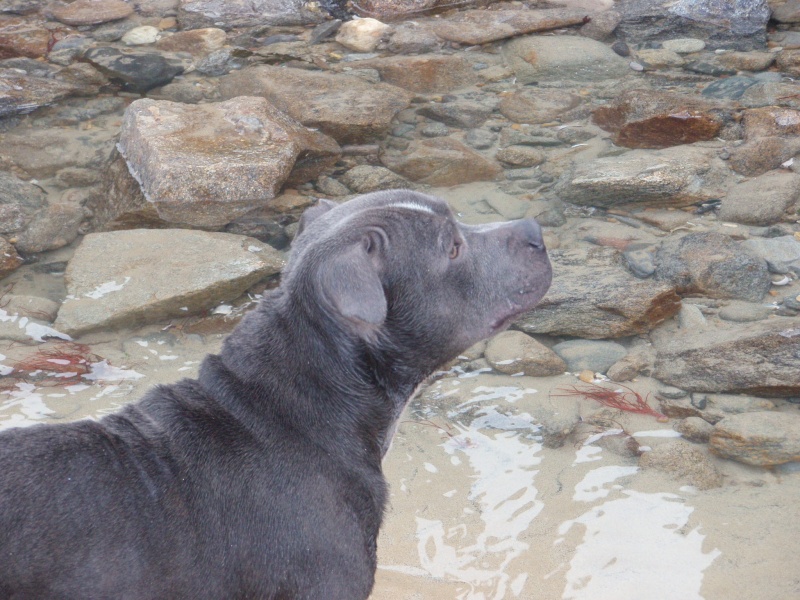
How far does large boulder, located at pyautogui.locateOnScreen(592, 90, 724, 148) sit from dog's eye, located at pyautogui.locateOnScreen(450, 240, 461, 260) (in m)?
5.26

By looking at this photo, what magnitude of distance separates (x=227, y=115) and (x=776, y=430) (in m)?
6.00

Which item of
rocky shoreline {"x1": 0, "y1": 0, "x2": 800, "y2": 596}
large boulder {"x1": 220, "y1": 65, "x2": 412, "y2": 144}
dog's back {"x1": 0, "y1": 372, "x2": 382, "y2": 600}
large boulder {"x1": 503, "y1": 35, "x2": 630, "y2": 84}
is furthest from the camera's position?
large boulder {"x1": 503, "y1": 35, "x2": 630, "y2": 84}

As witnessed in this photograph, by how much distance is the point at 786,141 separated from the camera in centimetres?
822

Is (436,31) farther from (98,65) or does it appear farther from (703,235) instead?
(703,235)

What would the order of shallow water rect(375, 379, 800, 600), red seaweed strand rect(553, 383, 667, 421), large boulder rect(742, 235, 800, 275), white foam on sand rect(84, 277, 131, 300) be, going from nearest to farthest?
shallow water rect(375, 379, 800, 600)
red seaweed strand rect(553, 383, 667, 421)
white foam on sand rect(84, 277, 131, 300)
large boulder rect(742, 235, 800, 275)

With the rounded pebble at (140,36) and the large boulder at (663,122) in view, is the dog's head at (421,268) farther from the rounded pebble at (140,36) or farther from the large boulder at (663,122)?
the rounded pebble at (140,36)

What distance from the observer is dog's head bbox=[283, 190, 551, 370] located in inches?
145

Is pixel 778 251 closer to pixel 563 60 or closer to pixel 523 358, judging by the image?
pixel 523 358

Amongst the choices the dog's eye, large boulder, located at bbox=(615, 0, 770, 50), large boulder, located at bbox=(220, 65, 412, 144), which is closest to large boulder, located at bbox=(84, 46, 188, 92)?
large boulder, located at bbox=(220, 65, 412, 144)

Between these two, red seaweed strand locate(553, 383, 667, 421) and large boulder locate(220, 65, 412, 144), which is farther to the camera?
large boulder locate(220, 65, 412, 144)

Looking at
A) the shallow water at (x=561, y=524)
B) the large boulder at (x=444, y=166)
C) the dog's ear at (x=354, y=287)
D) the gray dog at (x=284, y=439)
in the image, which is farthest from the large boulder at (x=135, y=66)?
the dog's ear at (x=354, y=287)

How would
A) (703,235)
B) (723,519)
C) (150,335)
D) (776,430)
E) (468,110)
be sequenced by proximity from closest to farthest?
(723,519) → (776,430) → (150,335) → (703,235) → (468,110)

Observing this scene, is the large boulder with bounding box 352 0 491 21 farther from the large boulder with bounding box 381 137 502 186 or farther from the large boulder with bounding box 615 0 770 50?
the large boulder with bounding box 381 137 502 186

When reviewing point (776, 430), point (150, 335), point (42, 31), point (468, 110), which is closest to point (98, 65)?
point (42, 31)
